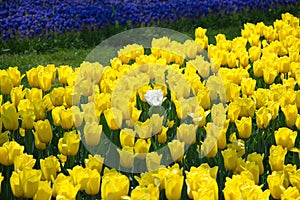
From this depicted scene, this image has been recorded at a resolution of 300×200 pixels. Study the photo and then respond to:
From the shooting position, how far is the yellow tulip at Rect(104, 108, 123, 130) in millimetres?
3459

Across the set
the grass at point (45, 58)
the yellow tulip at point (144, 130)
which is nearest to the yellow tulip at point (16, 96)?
the yellow tulip at point (144, 130)

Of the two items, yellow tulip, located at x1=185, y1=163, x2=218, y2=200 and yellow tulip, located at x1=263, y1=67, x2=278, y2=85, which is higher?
yellow tulip, located at x1=185, y1=163, x2=218, y2=200

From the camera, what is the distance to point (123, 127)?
3.59 meters

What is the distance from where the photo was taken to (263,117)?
11.7 ft

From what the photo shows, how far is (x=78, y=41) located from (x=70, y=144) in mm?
5453

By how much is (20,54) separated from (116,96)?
453 centimetres

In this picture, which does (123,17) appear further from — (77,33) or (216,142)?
(216,142)

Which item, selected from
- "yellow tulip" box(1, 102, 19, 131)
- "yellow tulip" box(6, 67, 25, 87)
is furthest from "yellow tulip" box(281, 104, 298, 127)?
"yellow tulip" box(6, 67, 25, 87)

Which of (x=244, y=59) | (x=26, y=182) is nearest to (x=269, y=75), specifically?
(x=244, y=59)

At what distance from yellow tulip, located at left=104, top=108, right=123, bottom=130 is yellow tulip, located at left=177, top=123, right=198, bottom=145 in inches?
13.4

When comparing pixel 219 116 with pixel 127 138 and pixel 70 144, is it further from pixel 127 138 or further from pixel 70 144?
pixel 70 144

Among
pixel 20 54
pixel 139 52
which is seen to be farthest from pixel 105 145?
pixel 20 54

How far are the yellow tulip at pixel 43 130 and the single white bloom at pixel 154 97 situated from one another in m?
0.80

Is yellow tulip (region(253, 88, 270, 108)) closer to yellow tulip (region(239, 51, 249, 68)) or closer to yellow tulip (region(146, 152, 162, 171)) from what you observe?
yellow tulip (region(239, 51, 249, 68))
